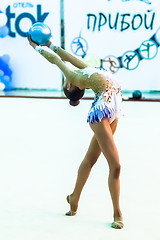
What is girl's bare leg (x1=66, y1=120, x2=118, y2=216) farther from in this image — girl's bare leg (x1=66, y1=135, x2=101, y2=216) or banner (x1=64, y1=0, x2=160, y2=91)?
banner (x1=64, y1=0, x2=160, y2=91)

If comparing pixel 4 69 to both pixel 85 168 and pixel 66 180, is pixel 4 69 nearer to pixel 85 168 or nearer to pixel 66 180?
pixel 66 180

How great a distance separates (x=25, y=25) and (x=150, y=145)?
5411 mm

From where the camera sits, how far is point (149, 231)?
2738 millimetres

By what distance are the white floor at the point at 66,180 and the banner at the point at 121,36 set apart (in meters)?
2.67

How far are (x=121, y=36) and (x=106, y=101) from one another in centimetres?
667

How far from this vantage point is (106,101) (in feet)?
9.02

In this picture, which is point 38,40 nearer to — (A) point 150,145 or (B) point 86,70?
(B) point 86,70

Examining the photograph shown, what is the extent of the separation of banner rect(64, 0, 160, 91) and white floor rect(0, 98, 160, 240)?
105 inches

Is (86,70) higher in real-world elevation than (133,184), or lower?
higher

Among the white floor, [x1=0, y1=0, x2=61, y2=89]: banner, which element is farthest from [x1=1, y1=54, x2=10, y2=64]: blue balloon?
the white floor

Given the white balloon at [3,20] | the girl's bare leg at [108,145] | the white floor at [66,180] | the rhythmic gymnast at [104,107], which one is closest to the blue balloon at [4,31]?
the white balloon at [3,20]

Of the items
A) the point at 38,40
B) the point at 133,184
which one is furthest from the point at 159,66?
the point at 38,40

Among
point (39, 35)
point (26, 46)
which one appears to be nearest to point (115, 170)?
point (39, 35)

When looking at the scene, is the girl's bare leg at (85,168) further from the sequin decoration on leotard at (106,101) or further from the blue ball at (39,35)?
the blue ball at (39,35)
